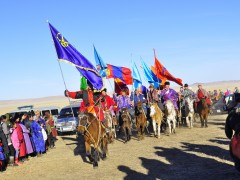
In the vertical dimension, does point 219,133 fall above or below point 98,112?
below

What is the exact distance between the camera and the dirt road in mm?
10984

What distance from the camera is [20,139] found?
1525cm

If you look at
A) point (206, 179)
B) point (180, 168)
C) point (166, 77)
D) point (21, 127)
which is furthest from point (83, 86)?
point (206, 179)

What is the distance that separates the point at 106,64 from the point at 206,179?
1215 cm

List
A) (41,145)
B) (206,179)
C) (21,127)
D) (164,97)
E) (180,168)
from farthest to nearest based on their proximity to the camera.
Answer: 1. (164,97)
2. (41,145)
3. (21,127)
4. (180,168)
5. (206,179)

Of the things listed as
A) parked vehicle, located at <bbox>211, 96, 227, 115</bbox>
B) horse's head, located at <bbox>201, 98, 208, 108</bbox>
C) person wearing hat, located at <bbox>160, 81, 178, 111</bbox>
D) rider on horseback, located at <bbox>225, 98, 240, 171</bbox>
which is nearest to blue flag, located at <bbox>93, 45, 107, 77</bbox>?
person wearing hat, located at <bbox>160, 81, 178, 111</bbox>

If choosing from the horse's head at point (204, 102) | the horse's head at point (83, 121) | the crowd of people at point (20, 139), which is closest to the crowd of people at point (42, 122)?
the crowd of people at point (20, 139)

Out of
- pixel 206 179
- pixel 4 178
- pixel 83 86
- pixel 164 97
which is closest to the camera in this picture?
pixel 206 179

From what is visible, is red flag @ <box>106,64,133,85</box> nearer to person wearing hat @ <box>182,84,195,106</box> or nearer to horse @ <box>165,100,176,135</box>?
horse @ <box>165,100,176,135</box>

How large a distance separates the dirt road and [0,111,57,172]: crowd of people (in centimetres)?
46

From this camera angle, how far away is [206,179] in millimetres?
9867

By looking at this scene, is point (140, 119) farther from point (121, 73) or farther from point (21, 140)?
point (21, 140)

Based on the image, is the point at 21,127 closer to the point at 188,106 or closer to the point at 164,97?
the point at 164,97

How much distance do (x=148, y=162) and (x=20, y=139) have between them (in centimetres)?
557
